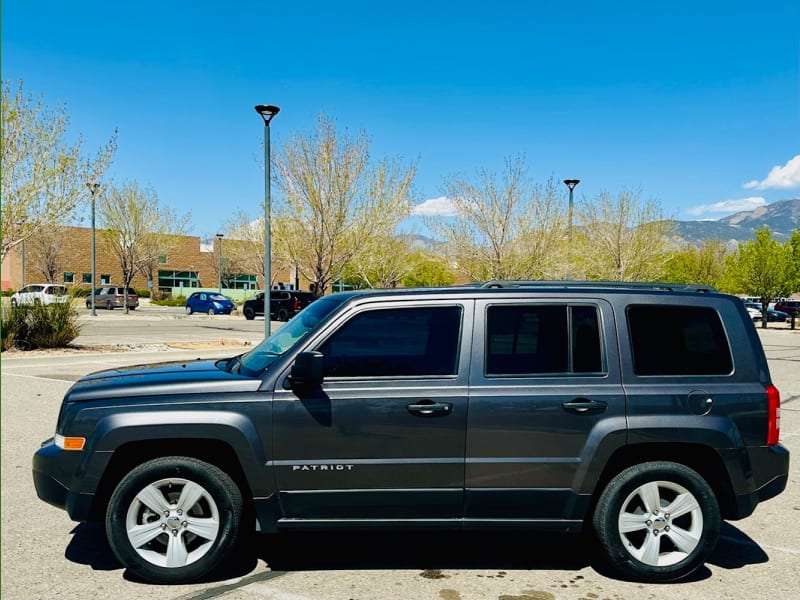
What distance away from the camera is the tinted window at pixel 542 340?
4.40 meters

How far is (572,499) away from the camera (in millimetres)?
4273

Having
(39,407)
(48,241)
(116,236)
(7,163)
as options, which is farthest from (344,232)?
(48,241)

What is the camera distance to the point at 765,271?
4547 centimetres

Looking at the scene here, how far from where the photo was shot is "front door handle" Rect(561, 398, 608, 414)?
14.0 feet

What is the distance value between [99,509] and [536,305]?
9.74 feet

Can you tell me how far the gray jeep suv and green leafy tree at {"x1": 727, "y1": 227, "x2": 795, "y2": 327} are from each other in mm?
45021

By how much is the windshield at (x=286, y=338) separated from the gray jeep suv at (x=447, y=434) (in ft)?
0.19

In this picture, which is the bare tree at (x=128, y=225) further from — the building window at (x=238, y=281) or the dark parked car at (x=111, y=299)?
the building window at (x=238, y=281)

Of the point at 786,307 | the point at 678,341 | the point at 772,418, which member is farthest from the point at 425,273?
the point at 772,418

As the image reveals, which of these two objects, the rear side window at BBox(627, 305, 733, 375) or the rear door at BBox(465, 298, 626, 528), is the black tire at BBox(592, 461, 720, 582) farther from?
the rear side window at BBox(627, 305, 733, 375)

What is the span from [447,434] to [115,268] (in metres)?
68.3

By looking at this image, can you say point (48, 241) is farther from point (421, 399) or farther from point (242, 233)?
point (421, 399)

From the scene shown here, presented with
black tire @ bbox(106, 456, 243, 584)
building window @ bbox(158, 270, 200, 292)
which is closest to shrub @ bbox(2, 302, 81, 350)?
black tire @ bbox(106, 456, 243, 584)

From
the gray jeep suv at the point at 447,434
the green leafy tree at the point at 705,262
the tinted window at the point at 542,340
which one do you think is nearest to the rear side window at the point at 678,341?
the gray jeep suv at the point at 447,434
